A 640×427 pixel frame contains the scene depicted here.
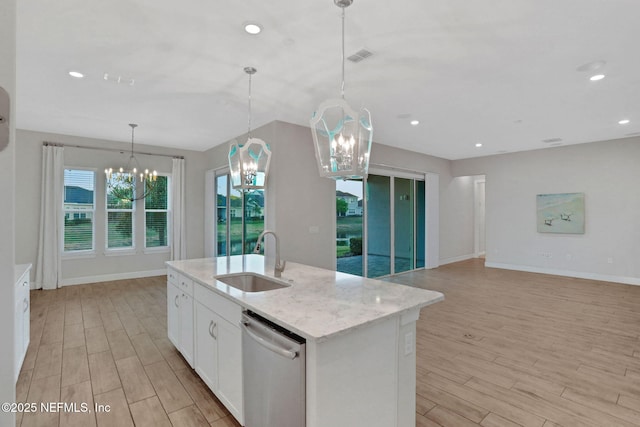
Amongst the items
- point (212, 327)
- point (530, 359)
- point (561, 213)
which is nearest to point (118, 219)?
point (212, 327)

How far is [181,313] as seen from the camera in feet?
9.50

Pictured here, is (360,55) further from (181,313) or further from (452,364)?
(452,364)

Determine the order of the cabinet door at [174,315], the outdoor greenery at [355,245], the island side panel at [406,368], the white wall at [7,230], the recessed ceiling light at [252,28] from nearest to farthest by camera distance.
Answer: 1. the white wall at [7,230]
2. the island side panel at [406,368]
3. the recessed ceiling light at [252,28]
4. the cabinet door at [174,315]
5. the outdoor greenery at [355,245]

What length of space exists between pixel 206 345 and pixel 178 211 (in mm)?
5194

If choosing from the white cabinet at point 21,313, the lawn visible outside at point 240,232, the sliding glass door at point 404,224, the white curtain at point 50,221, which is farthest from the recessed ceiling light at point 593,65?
the white curtain at point 50,221

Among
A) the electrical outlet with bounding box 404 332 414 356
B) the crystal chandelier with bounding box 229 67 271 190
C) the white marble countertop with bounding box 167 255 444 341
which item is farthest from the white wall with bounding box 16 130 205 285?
the electrical outlet with bounding box 404 332 414 356

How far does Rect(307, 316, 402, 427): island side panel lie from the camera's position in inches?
57.7

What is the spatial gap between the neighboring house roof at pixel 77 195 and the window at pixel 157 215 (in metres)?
0.99

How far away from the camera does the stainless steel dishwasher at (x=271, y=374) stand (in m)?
1.52

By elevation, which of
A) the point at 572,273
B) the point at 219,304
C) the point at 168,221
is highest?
the point at 168,221

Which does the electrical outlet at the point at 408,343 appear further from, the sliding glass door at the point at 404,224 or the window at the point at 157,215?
the window at the point at 157,215

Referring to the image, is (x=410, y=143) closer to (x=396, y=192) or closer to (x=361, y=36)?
(x=396, y=192)

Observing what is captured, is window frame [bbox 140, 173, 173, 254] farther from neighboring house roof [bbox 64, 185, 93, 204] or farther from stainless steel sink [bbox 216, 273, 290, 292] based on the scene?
stainless steel sink [bbox 216, 273, 290, 292]

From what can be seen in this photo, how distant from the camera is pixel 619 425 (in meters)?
2.12
